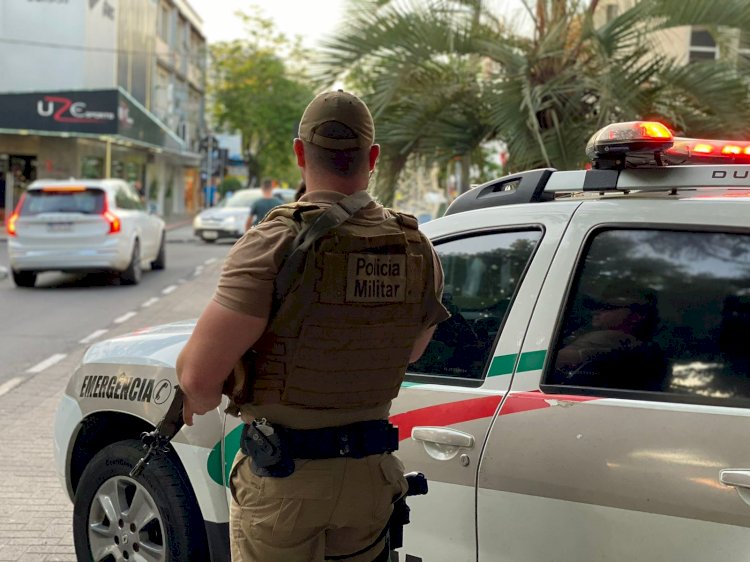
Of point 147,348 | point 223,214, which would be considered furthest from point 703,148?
point 223,214

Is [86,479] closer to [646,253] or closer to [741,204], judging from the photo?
[646,253]

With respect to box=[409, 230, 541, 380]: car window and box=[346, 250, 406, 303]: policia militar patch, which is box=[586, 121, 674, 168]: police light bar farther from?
box=[346, 250, 406, 303]: policia militar patch

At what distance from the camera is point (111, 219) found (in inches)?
614

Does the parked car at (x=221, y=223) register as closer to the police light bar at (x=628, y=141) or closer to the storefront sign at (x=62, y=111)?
the storefront sign at (x=62, y=111)

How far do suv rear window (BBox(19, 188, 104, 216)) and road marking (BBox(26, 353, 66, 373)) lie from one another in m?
6.14

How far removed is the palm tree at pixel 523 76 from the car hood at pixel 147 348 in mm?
4466

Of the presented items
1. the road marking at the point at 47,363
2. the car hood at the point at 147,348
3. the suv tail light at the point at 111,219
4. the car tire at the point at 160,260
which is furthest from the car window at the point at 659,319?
the car tire at the point at 160,260

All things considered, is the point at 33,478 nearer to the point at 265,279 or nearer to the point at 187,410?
the point at 187,410

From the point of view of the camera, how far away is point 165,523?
3.32 metres

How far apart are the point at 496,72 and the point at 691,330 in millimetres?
6505

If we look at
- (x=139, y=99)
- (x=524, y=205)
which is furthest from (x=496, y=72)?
(x=139, y=99)

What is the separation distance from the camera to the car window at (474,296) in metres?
2.91

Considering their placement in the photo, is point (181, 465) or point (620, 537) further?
point (181, 465)

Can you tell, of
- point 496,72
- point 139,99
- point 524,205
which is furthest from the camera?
point 139,99
